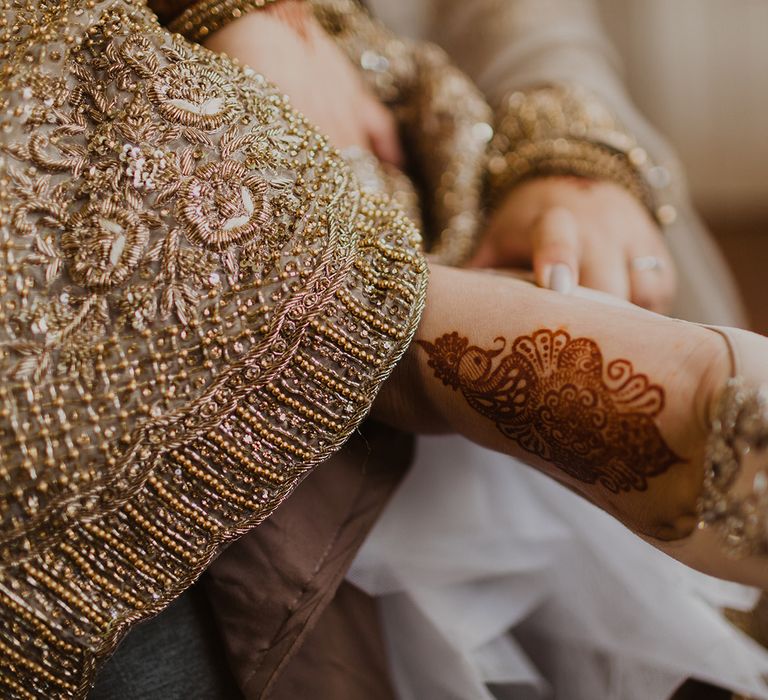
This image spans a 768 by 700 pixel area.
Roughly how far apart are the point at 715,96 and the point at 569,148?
138 centimetres

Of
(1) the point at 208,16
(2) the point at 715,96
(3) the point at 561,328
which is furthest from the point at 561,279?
(2) the point at 715,96

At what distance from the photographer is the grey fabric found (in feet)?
1.70

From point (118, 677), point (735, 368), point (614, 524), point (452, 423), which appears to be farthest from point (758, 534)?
point (118, 677)

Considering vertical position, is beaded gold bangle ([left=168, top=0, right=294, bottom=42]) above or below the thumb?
above

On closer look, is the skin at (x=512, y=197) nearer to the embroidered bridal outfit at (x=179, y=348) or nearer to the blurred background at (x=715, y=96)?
the embroidered bridal outfit at (x=179, y=348)

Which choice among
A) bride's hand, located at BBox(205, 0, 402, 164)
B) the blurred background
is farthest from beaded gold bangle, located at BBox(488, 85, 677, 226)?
the blurred background

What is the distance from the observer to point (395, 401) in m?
0.52

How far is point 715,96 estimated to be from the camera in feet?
6.11

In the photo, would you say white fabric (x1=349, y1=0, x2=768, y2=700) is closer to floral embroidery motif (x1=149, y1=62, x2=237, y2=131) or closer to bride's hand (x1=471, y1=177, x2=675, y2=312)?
bride's hand (x1=471, y1=177, x2=675, y2=312)

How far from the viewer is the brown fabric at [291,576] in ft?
1.65

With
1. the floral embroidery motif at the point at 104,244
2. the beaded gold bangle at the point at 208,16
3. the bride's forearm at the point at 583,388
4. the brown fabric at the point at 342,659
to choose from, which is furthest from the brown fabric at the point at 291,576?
the beaded gold bangle at the point at 208,16

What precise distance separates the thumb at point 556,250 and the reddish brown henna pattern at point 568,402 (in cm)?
9

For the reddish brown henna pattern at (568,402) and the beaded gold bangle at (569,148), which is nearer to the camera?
the reddish brown henna pattern at (568,402)

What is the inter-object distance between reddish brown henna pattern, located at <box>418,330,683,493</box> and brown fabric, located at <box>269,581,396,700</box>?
229mm
